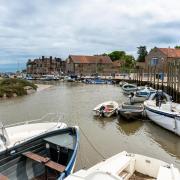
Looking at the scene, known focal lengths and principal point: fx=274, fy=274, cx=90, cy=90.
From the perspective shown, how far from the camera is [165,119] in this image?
648 inches

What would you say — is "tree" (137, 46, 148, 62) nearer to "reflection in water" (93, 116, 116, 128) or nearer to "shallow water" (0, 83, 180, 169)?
"shallow water" (0, 83, 180, 169)

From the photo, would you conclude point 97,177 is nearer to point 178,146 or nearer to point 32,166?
point 32,166

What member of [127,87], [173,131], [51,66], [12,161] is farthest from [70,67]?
[12,161]

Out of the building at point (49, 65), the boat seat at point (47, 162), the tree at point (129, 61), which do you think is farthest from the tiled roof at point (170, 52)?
the boat seat at point (47, 162)

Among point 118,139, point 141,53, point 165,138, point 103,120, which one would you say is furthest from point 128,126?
point 141,53

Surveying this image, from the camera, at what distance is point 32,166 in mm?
8836

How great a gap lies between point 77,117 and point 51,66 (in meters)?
102

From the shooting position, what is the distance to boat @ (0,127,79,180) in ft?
26.6

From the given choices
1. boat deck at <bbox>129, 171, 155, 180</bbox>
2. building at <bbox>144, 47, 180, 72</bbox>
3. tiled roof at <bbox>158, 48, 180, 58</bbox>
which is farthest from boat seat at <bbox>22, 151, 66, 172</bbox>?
tiled roof at <bbox>158, 48, 180, 58</bbox>

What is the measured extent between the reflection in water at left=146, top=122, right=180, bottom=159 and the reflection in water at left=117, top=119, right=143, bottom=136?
28.5 inches

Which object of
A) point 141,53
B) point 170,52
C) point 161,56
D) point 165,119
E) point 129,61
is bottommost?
point 165,119

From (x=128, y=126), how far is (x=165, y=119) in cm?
301

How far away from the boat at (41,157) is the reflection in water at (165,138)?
6.11m

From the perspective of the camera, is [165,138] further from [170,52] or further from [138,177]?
[170,52]
